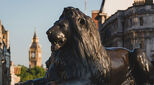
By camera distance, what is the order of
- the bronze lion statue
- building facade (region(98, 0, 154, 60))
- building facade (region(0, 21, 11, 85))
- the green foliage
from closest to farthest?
the bronze lion statue
building facade (region(98, 0, 154, 60))
building facade (region(0, 21, 11, 85))
the green foliage

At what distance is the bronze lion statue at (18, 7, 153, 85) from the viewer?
5055 millimetres

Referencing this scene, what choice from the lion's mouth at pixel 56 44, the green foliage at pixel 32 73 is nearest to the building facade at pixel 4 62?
the green foliage at pixel 32 73

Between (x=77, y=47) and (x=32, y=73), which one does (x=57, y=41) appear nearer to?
(x=77, y=47)

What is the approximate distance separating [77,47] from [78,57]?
13 cm

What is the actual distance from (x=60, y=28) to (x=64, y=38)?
14 cm

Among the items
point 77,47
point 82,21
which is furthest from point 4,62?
point 77,47

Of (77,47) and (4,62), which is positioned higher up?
(77,47)

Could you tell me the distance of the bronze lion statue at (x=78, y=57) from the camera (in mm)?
5055

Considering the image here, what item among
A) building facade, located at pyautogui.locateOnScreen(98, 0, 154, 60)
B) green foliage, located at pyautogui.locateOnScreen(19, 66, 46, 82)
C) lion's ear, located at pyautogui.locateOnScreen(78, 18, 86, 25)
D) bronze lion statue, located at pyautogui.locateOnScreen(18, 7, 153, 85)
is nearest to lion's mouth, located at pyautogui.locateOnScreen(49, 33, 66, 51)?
bronze lion statue, located at pyautogui.locateOnScreen(18, 7, 153, 85)

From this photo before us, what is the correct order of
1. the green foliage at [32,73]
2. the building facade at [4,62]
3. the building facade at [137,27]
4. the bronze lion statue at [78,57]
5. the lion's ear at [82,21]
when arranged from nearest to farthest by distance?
the bronze lion statue at [78,57] → the lion's ear at [82,21] → the building facade at [137,27] → the building facade at [4,62] → the green foliage at [32,73]

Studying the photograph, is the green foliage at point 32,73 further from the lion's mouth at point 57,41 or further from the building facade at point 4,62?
the lion's mouth at point 57,41

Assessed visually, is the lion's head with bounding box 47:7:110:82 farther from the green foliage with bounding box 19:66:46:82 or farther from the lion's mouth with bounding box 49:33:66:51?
the green foliage with bounding box 19:66:46:82

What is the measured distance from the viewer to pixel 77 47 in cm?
511

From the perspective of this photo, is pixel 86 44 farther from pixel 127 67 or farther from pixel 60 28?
pixel 127 67
